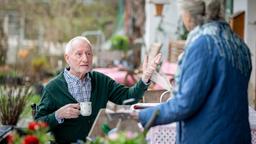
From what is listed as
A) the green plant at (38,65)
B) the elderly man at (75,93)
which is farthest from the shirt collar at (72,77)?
the green plant at (38,65)

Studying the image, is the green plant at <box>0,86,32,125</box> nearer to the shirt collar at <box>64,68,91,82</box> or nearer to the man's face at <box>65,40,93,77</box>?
the shirt collar at <box>64,68,91,82</box>

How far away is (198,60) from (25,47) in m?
14.7

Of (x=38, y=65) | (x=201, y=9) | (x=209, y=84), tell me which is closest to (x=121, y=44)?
(x=38, y=65)

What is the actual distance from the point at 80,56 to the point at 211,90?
1.30 m

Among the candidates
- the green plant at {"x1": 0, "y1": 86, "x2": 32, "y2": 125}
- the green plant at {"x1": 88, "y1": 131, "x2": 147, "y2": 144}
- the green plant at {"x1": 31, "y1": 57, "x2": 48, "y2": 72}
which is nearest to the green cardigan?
the green plant at {"x1": 88, "y1": 131, "x2": 147, "y2": 144}

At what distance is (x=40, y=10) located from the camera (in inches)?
703

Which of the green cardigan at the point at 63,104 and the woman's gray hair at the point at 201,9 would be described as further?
the green cardigan at the point at 63,104

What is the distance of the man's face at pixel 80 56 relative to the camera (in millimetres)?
4258

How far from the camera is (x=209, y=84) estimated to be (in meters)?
3.10

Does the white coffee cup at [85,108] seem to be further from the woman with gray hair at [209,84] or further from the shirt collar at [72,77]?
the woman with gray hair at [209,84]

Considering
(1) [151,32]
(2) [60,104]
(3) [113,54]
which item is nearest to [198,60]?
(2) [60,104]

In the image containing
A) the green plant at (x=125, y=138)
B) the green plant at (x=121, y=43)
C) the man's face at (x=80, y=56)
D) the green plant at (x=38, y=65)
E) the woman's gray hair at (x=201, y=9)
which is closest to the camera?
the green plant at (x=125, y=138)

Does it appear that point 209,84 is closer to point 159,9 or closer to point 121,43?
point 159,9

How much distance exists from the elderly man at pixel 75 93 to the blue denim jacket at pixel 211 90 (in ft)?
3.21
